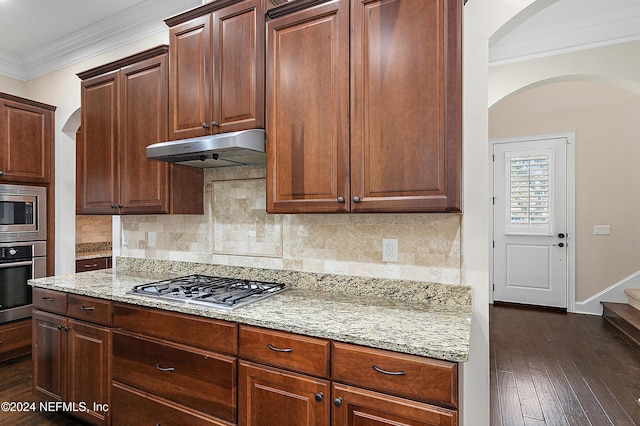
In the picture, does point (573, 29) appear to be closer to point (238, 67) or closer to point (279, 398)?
point (238, 67)

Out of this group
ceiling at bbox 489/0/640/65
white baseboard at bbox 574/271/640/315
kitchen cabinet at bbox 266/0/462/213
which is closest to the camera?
kitchen cabinet at bbox 266/0/462/213

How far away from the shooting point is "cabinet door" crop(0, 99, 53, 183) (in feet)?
11.0

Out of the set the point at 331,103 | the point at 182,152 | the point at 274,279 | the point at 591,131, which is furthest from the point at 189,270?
the point at 591,131

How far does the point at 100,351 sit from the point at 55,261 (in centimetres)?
213

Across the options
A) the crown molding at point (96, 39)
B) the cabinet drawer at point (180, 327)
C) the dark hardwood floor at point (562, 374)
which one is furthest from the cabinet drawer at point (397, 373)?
the crown molding at point (96, 39)

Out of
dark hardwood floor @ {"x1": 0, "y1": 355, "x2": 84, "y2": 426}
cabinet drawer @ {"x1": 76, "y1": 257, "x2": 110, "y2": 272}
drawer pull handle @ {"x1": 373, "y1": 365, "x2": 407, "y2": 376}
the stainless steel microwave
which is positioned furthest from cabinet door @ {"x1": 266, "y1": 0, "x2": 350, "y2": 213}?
cabinet drawer @ {"x1": 76, "y1": 257, "x2": 110, "y2": 272}

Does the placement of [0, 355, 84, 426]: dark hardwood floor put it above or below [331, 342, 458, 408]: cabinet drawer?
below

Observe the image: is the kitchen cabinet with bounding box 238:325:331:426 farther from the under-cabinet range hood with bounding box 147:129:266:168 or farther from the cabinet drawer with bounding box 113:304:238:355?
the under-cabinet range hood with bounding box 147:129:266:168

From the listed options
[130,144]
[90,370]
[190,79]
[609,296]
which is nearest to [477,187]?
[190,79]

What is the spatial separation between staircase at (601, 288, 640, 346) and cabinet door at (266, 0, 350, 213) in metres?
4.03

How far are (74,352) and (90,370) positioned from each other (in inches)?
7.6

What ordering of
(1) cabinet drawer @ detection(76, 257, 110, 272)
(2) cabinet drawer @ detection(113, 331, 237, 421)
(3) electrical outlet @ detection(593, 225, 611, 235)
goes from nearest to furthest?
(2) cabinet drawer @ detection(113, 331, 237, 421)
(1) cabinet drawer @ detection(76, 257, 110, 272)
(3) electrical outlet @ detection(593, 225, 611, 235)

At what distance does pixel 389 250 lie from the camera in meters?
1.96

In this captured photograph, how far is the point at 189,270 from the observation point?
265cm
